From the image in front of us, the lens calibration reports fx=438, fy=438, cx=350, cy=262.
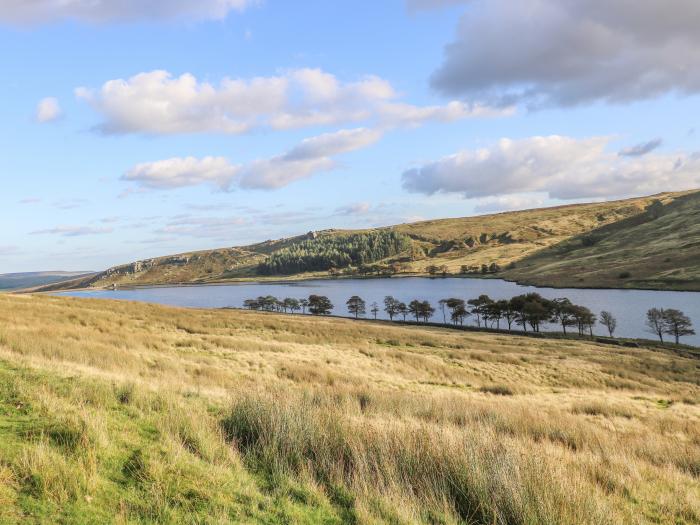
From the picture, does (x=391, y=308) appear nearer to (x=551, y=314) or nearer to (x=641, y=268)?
(x=551, y=314)

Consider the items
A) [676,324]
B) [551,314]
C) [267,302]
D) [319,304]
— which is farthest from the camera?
[267,302]

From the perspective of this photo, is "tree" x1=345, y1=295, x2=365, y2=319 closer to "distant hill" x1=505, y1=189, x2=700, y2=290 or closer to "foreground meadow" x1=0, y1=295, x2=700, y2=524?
"distant hill" x1=505, y1=189, x2=700, y2=290

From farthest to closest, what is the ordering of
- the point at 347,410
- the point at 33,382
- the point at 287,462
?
the point at 347,410, the point at 33,382, the point at 287,462

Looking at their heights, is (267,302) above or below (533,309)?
above

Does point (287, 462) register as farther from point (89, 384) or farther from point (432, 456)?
point (89, 384)

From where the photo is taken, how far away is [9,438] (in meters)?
6.46

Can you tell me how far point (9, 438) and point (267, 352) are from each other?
21249 mm

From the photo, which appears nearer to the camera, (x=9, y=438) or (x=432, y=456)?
(x=9, y=438)

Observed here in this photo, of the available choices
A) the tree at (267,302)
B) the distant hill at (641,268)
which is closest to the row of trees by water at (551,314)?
the tree at (267,302)

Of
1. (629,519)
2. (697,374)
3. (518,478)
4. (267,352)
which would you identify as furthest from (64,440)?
(697,374)

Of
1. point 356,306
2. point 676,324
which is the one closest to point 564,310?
point 676,324

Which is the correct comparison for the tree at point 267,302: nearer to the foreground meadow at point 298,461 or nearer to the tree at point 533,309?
the tree at point 533,309

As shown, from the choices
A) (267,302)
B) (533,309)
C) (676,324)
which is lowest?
(676,324)

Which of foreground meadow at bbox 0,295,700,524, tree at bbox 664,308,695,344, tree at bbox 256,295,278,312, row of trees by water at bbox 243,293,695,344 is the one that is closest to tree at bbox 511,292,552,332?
row of trees by water at bbox 243,293,695,344
